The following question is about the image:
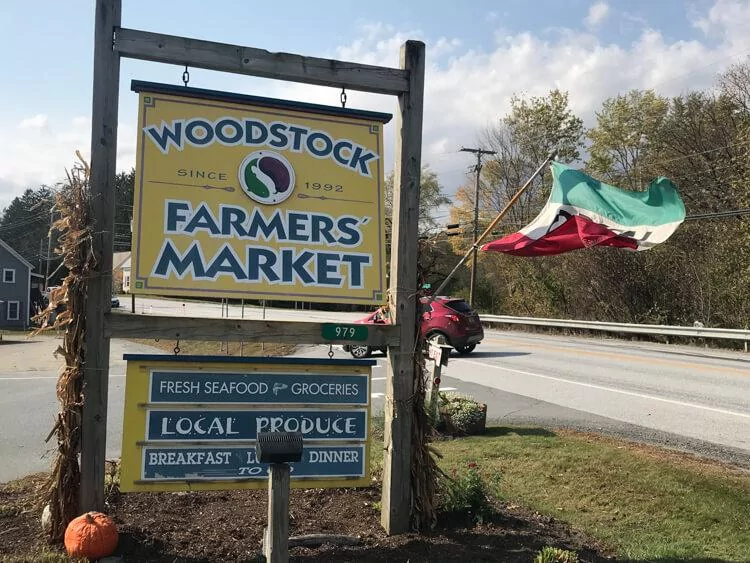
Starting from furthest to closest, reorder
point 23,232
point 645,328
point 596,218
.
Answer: point 23,232 → point 645,328 → point 596,218

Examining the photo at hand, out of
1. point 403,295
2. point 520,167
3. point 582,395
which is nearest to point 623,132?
point 520,167

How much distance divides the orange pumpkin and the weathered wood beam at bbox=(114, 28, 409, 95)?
282 cm

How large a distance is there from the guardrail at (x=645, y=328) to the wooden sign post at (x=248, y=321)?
783 inches

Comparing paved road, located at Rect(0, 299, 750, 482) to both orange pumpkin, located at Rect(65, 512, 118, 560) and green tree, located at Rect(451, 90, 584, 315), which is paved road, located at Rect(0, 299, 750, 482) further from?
green tree, located at Rect(451, 90, 584, 315)

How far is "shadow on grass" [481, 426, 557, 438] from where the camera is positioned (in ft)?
25.2

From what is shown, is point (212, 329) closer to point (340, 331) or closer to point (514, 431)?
point (340, 331)

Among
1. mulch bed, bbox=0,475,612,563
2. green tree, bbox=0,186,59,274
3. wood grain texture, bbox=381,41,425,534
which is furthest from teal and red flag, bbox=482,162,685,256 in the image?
green tree, bbox=0,186,59,274

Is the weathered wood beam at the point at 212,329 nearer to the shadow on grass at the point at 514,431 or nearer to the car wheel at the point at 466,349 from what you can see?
the shadow on grass at the point at 514,431

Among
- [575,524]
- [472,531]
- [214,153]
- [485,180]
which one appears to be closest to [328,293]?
[214,153]

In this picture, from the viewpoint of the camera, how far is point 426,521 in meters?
4.31

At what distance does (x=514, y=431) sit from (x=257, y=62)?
221 inches

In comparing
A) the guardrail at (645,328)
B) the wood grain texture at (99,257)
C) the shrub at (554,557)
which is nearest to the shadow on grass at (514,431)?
the shrub at (554,557)

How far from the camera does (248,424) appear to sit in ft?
13.6

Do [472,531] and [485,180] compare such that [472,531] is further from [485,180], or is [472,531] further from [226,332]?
[485,180]
